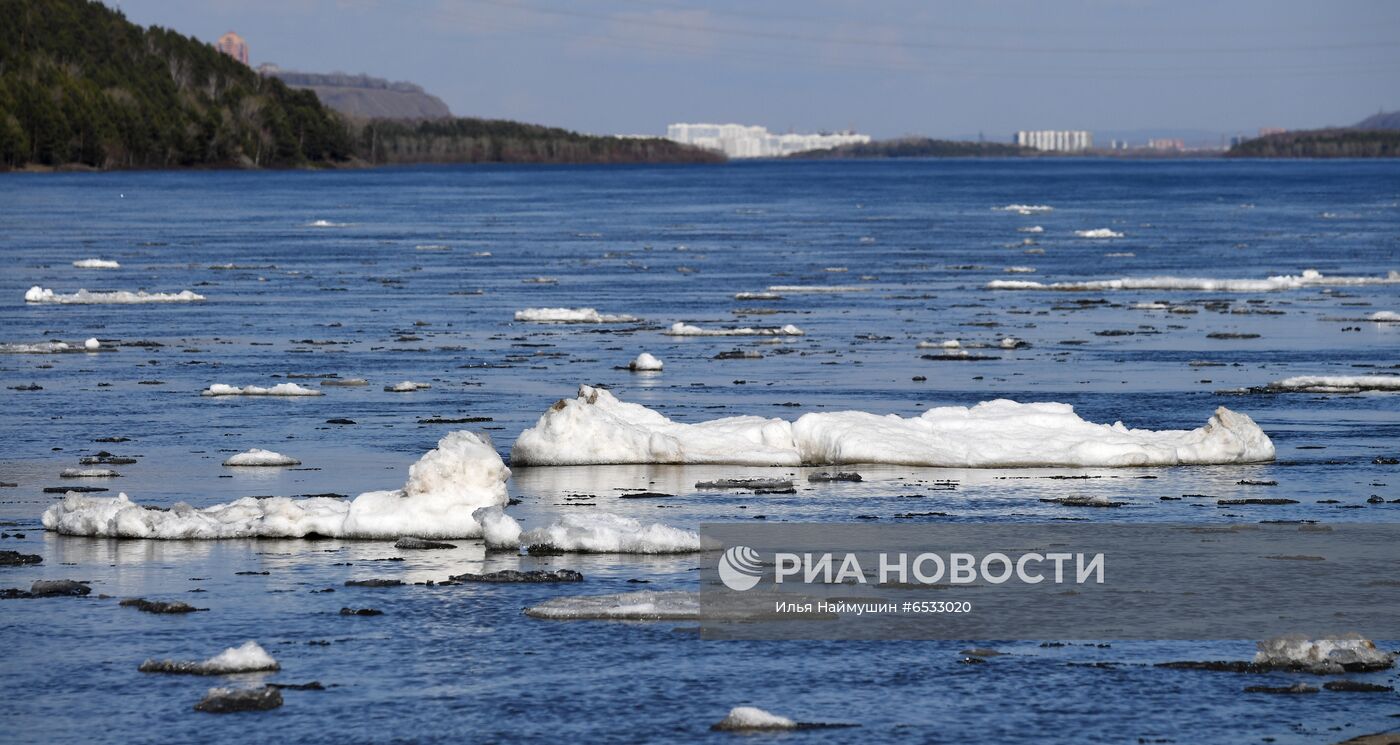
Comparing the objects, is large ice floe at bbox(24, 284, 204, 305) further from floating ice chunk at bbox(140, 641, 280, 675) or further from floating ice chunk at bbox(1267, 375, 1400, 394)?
floating ice chunk at bbox(140, 641, 280, 675)

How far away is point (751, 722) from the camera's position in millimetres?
12180

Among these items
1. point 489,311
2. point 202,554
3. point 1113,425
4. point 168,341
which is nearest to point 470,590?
point 202,554

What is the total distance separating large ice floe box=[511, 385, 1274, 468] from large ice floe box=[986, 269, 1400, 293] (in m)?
30.5

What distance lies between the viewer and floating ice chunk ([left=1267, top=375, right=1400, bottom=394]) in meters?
30.2

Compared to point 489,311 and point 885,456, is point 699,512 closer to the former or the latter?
point 885,456

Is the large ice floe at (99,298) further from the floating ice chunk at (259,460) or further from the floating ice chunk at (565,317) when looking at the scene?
the floating ice chunk at (259,460)

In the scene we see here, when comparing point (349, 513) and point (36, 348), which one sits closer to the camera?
point (349, 513)

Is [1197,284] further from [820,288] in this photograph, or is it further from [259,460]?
[259,460]

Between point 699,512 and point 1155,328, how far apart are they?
79.2 ft

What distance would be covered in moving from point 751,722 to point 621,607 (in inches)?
132

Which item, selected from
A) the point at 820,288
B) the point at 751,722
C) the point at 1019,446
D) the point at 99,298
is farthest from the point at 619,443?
the point at 820,288

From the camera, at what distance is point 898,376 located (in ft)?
106

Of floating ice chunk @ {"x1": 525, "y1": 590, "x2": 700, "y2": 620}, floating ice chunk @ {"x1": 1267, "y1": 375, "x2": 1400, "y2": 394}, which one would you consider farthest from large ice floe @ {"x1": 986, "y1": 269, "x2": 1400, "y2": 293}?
floating ice chunk @ {"x1": 525, "y1": 590, "x2": 700, "y2": 620}

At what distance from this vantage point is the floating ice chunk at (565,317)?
4344 cm
